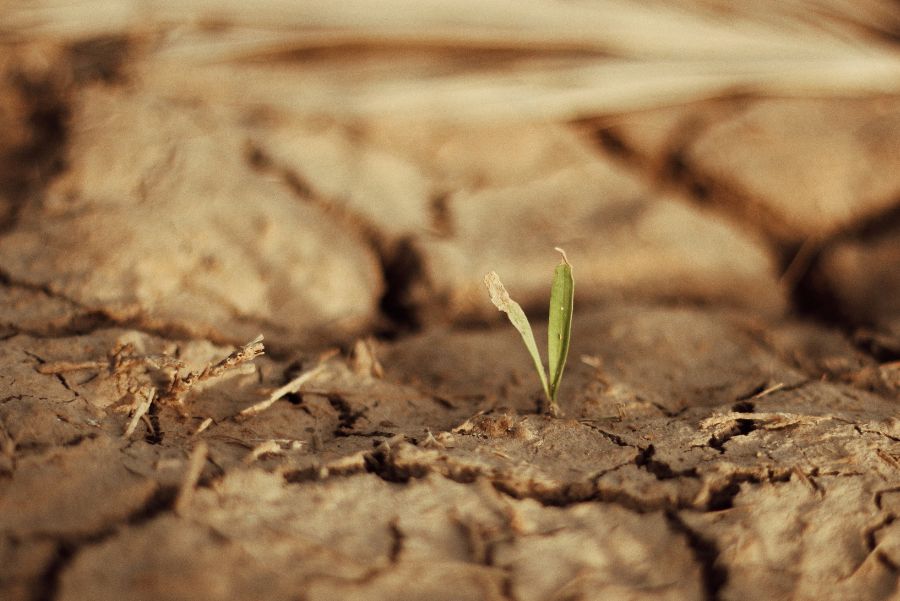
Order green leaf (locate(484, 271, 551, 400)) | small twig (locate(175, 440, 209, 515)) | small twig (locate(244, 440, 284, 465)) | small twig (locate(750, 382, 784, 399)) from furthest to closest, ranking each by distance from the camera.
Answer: small twig (locate(750, 382, 784, 399)), green leaf (locate(484, 271, 551, 400)), small twig (locate(244, 440, 284, 465)), small twig (locate(175, 440, 209, 515))

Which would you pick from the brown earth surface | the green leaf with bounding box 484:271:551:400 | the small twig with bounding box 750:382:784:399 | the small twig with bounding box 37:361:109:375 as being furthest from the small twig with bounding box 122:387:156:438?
the small twig with bounding box 750:382:784:399

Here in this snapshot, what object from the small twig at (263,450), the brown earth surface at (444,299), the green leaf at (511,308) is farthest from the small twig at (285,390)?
the green leaf at (511,308)

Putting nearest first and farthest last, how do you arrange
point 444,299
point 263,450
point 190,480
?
point 190,480, point 263,450, point 444,299

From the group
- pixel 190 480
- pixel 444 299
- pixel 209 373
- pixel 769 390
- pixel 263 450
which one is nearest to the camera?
pixel 190 480

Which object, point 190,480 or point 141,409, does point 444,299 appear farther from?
point 190,480

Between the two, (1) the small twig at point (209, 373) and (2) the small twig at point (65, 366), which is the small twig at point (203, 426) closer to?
(1) the small twig at point (209, 373)

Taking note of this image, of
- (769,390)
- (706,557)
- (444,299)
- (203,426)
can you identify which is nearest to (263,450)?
(203,426)

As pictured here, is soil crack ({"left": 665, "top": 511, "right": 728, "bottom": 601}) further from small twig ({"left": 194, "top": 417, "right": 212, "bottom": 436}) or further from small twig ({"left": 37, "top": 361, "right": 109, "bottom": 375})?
small twig ({"left": 37, "top": 361, "right": 109, "bottom": 375})
